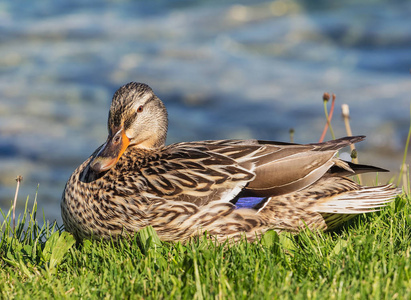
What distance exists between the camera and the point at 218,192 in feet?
12.8

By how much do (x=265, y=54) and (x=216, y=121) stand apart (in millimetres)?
2964

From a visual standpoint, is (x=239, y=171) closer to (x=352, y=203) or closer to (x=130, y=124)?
(x=352, y=203)

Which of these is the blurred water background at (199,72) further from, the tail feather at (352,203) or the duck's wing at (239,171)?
the duck's wing at (239,171)

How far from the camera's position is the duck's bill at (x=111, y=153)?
13.6 feet

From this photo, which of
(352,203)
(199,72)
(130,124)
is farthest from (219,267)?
(199,72)

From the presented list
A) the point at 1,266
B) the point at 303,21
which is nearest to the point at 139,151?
the point at 1,266

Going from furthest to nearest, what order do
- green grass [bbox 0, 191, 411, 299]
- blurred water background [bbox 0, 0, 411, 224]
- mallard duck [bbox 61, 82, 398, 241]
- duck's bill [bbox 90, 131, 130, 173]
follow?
blurred water background [bbox 0, 0, 411, 224], duck's bill [bbox 90, 131, 130, 173], mallard duck [bbox 61, 82, 398, 241], green grass [bbox 0, 191, 411, 299]

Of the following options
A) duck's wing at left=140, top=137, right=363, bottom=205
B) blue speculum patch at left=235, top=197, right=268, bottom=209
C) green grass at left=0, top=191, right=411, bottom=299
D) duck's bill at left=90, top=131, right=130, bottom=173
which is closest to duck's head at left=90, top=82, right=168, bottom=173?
duck's bill at left=90, top=131, right=130, bottom=173

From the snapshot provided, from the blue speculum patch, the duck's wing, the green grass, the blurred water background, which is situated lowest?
the green grass

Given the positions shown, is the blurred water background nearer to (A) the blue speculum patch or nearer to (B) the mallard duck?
(B) the mallard duck

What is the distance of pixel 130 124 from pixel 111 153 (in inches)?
11.5

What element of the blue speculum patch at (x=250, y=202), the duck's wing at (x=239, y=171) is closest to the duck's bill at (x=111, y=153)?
the duck's wing at (x=239, y=171)

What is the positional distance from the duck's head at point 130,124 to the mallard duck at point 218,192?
12mm

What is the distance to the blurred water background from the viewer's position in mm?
9477
